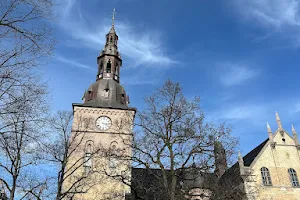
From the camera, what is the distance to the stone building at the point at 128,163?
19.4 meters

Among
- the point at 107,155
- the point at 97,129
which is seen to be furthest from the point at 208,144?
the point at 97,129

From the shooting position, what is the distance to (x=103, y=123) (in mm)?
29609

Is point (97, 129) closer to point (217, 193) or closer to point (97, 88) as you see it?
point (97, 88)

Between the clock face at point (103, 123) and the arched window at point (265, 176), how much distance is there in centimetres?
1457

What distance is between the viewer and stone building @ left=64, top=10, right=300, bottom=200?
63.7 feet

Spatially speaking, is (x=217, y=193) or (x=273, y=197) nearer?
(x=217, y=193)

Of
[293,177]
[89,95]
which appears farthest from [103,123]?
[293,177]

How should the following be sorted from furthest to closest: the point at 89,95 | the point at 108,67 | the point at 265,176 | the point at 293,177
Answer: the point at 108,67, the point at 89,95, the point at 293,177, the point at 265,176

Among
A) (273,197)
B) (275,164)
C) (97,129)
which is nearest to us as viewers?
(273,197)

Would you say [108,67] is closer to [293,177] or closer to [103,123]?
[103,123]

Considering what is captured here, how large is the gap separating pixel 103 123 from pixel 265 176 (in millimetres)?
15502

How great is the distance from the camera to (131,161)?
1617 centimetres

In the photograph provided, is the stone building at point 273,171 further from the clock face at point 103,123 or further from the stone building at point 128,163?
the clock face at point 103,123

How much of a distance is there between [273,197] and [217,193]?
36.6ft
